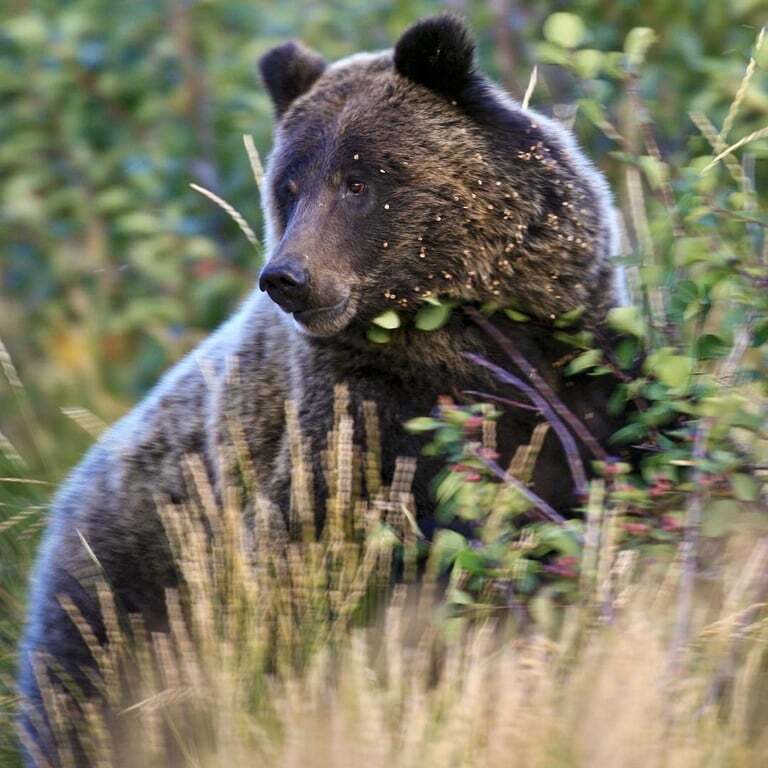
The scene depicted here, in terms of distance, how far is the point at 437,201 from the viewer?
177 inches

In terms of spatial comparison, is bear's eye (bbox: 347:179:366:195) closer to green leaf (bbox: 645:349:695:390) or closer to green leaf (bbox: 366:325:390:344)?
green leaf (bbox: 366:325:390:344)

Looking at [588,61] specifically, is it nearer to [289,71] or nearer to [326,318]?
Result: [326,318]

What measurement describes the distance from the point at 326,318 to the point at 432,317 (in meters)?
0.31

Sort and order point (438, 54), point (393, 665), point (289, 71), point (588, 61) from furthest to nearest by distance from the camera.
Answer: point (289, 71), point (438, 54), point (588, 61), point (393, 665)

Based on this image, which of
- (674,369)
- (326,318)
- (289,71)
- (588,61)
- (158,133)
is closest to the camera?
(674,369)

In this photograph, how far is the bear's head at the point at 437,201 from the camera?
446 centimetres

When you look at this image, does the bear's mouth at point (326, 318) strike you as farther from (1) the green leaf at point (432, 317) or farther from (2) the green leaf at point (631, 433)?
(2) the green leaf at point (631, 433)

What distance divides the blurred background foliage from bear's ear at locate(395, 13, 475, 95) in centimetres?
217

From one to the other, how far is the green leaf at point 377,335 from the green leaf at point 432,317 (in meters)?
0.10

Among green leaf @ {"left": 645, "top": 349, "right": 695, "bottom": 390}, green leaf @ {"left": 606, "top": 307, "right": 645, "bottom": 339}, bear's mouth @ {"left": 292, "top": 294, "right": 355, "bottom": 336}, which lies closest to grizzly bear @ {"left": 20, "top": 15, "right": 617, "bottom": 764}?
bear's mouth @ {"left": 292, "top": 294, "right": 355, "bottom": 336}

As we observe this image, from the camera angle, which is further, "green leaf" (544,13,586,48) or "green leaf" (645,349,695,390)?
"green leaf" (544,13,586,48)

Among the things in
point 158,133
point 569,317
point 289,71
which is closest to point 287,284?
point 569,317

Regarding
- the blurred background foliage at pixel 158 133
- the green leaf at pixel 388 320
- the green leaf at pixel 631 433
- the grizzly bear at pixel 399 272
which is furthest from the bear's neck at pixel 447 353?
the blurred background foliage at pixel 158 133

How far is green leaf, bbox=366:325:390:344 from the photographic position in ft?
14.6
